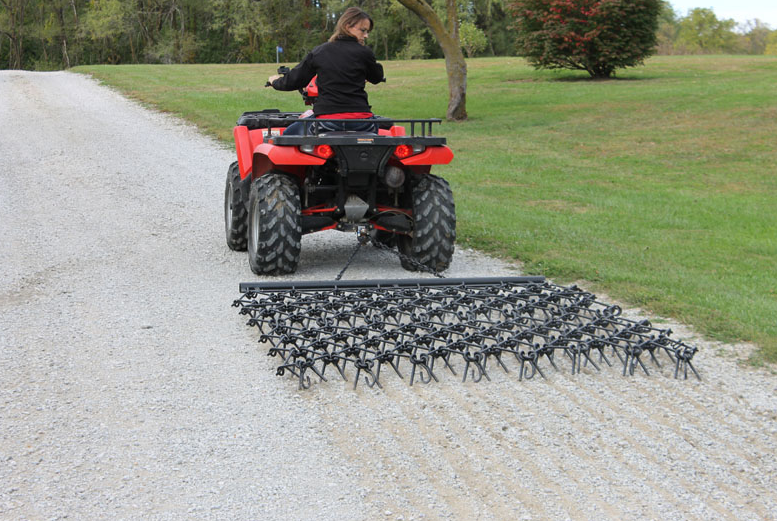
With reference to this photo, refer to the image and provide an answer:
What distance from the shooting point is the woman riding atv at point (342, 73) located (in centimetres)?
674

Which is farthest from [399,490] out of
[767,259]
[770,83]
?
[770,83]

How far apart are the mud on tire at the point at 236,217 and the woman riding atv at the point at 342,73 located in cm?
108

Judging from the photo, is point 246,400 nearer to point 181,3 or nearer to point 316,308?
point 316,308

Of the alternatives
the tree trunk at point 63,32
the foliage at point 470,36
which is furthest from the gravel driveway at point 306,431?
the tree trunk at point 63,32

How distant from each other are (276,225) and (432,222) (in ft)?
3.98

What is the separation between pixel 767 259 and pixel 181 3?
53111 millimetres

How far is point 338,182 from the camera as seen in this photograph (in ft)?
22.7

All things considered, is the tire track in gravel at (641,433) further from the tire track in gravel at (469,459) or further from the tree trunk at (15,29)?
the tree trunk at (15,29)

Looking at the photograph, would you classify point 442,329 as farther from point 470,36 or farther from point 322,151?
point 470,36

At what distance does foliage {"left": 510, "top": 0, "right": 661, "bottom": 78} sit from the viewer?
81.4 ft

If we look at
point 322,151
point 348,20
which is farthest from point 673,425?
Answer: point 348,20

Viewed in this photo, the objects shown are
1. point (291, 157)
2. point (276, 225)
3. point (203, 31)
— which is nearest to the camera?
point (291, 157)

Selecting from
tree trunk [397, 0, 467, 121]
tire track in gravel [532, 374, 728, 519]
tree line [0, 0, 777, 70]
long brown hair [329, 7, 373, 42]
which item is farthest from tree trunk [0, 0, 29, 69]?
tire track in gravel [532, 374, 728, 519]

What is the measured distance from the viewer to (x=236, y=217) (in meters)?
7.75
